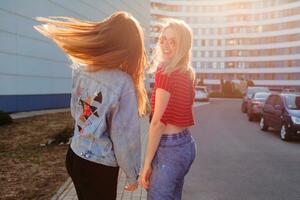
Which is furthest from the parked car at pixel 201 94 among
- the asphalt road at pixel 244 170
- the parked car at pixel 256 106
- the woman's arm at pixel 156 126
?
the woman's arm at pixel 156 126

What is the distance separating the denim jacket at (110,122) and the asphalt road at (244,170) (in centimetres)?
393

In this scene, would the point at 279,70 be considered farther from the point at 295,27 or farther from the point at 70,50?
the point at 70,50

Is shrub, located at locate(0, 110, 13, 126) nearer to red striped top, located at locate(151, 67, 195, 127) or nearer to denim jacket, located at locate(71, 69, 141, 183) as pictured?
red striped top, located at locate(151, 67, 195, 127)

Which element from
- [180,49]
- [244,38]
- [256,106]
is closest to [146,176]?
[180,49]

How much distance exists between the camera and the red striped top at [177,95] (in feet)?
10.5

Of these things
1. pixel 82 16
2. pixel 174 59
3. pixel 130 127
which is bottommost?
pixel 130 127

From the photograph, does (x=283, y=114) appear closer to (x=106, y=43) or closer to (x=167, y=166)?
(x=167, y=166)

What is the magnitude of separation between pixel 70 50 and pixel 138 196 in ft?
12.8

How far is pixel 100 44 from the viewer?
2861 mm

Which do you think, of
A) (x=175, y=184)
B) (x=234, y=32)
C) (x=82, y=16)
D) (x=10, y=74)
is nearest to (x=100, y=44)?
(x=175, y=184)

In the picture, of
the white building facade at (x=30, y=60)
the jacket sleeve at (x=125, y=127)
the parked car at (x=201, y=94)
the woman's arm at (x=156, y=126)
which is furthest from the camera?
the parked car at (x=201, y=94)

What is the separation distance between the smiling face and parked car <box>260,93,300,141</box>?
11.5 m

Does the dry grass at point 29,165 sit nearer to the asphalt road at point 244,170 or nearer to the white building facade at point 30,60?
the asphalt road at point 244,170

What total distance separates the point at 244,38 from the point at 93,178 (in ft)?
330
